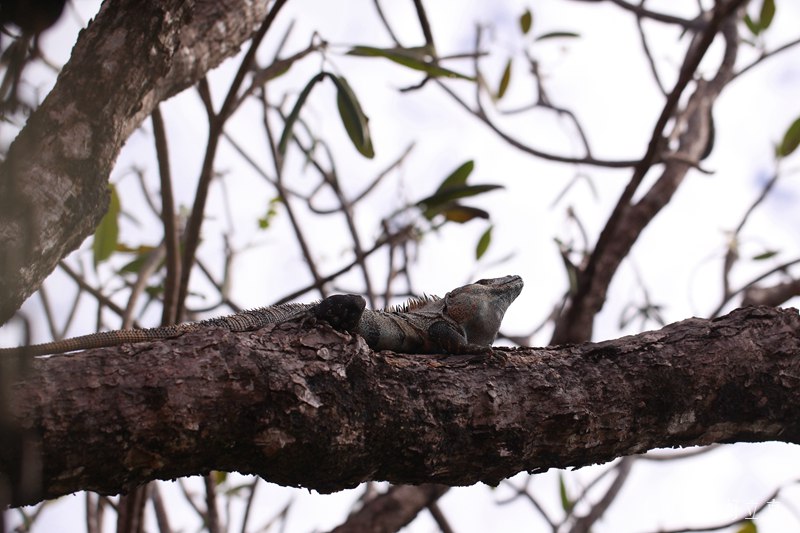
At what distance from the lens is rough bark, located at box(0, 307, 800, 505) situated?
2283 millimetres

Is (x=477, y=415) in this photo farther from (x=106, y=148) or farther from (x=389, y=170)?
(x=389, y=170)

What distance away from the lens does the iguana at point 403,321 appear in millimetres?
3295

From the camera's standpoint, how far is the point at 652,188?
6.47 meters

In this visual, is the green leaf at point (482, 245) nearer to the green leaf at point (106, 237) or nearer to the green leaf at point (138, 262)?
the green leaf at point (138, 262)

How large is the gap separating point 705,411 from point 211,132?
2934mm

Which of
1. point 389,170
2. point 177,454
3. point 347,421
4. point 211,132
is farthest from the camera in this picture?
point 389,170

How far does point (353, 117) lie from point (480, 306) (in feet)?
4.18

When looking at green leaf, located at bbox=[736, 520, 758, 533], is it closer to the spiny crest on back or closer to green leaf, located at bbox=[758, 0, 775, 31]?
the spiny crest on back

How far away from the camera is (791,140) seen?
22.5ft

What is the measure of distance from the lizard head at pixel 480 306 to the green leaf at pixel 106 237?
8.59 feet

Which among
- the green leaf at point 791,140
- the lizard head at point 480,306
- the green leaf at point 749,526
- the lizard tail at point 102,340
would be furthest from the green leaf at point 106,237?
the green leaf at point 791,140

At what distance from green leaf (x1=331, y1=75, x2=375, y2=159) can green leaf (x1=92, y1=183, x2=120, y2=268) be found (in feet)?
6.80

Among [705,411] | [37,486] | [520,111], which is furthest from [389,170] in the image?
[37,486]

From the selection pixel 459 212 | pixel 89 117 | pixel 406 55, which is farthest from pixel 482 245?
pixel 89 117
